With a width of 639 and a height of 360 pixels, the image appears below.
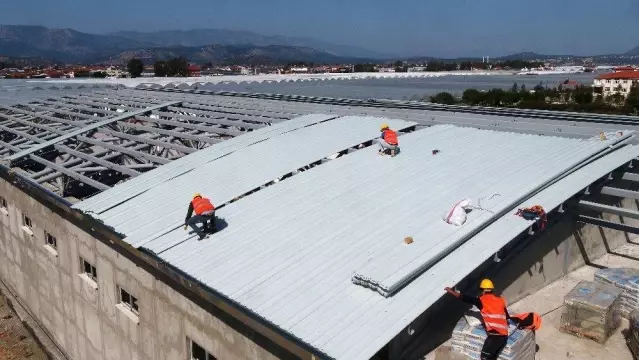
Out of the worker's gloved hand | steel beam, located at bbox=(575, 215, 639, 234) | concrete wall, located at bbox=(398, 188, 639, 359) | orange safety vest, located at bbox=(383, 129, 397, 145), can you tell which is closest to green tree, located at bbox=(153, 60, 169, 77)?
orange safety vest, located at bbox=(383, 129, 397, 145)

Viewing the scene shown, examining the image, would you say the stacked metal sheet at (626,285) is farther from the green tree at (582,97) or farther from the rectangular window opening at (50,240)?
the green tree at (582,97)

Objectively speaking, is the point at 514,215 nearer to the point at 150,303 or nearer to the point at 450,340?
the point at 450,340

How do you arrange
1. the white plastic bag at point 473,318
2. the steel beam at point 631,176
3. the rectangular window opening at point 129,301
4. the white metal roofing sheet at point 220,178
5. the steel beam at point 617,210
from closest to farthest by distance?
the white plastic bag at point 473,318 < the steel beam at point 617,210 < the white metal roofing sheet at point 220,178 < the steel beam at point 631,176 < the rectangular window opening at point 129,301

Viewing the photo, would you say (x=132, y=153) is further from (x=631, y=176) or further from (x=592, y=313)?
(x=631, y=176)

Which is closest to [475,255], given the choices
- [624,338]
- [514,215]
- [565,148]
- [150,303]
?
[514,215]

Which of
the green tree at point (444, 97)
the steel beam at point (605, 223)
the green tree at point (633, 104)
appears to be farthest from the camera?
the green tree at point (633, 104)

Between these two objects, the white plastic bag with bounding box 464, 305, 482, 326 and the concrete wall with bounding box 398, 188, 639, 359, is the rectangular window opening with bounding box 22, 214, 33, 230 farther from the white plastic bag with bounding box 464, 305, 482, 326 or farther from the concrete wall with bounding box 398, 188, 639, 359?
the white plastic bag with bounding box 464, 305, 482, 326

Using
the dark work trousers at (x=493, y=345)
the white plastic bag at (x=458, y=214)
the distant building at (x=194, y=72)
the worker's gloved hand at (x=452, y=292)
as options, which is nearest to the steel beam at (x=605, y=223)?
the white plastic bag at (x=458, y=214)
